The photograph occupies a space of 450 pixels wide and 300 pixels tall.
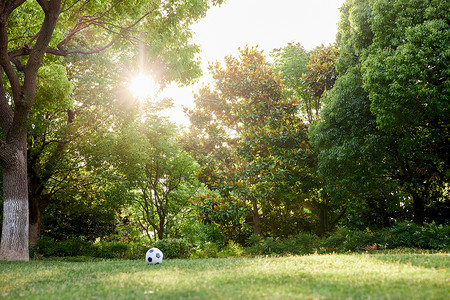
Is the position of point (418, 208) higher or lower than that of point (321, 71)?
lower

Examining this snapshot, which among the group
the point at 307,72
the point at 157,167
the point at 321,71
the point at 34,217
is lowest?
the point at 34,217

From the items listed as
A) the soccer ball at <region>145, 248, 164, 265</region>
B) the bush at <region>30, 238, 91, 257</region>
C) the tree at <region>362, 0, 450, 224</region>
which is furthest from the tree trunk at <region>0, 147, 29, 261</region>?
the tree at <region>362, 0, 450, 224</region>

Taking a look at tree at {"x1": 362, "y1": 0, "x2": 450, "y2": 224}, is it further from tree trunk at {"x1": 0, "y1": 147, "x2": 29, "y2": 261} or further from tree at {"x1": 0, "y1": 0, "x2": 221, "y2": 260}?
tree trunk at {"x1": 0, "y1": 147, "x2": 29, "y2": 261}

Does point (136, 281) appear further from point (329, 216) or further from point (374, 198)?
point (329, 216)

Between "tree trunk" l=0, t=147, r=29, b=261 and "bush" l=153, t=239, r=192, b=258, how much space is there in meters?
5.72

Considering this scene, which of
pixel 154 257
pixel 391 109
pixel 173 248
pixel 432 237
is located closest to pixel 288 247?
pixel 173 248

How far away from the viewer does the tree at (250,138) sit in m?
15.3

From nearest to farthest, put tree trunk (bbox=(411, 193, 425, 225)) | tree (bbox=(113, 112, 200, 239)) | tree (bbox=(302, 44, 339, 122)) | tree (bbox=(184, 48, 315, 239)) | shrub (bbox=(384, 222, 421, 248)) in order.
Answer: shrub (bbox=(384, 222, 421, 248))
tree trunk (bbox=(411, 193, 425, 225))
tree (bbox=(184, 48, 315, 239))
tree (bbox=(113, 112, 200, 239))
tree (bbox=(302, 44, 339, 122))

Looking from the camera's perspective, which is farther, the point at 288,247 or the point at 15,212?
the point at 288,247

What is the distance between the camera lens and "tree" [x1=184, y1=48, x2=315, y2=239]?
1527 centimetres

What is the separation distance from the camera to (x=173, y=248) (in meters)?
14.7

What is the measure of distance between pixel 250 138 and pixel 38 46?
9568 mm

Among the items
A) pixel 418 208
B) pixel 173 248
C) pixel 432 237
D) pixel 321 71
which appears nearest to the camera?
pixel 432 237

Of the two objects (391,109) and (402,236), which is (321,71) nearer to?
(391,109)
